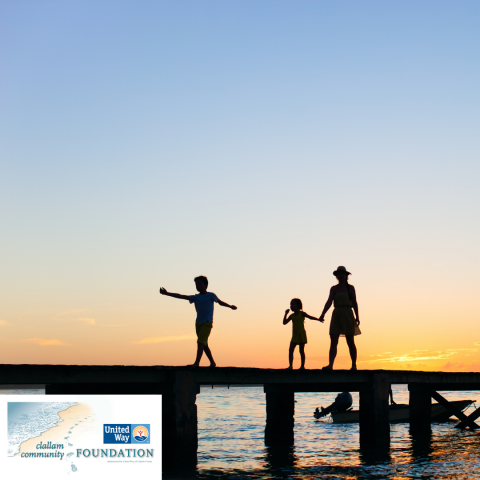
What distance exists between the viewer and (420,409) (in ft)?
72.2

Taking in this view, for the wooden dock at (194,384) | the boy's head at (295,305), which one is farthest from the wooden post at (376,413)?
the boy's head at (295,305)

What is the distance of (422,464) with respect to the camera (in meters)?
A: 15.2

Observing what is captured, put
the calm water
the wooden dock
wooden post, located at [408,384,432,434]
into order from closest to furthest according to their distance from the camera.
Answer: the wooden dock → the calm water → wooden post, located at [408,384,432,434]

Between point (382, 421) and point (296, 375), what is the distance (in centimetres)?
311

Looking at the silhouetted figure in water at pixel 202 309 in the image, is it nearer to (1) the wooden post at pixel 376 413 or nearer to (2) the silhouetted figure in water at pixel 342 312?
(2) the silhouetted figure in water at pixel 342 312

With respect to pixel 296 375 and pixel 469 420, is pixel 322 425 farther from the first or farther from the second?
pixel 296 375

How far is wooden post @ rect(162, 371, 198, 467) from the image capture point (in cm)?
1180

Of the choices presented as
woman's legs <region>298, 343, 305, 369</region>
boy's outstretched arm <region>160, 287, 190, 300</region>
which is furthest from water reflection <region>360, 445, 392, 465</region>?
boy's outstretched arm <region>160, 287, 190, 300</region>

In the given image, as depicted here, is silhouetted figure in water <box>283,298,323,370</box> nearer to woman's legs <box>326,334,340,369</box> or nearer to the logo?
woman's legs <box>326,334,340,369</box>

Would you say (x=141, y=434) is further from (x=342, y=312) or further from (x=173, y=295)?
(x=342, y=312)

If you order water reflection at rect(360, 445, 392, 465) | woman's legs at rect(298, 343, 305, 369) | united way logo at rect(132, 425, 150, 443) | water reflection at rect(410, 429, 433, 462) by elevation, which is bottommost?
water reflection at rect(410, 429, 433, 462)

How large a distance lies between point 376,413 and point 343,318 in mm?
3393

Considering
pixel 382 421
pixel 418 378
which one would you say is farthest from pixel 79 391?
pixel 418 378

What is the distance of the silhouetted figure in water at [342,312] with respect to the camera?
14070mm
